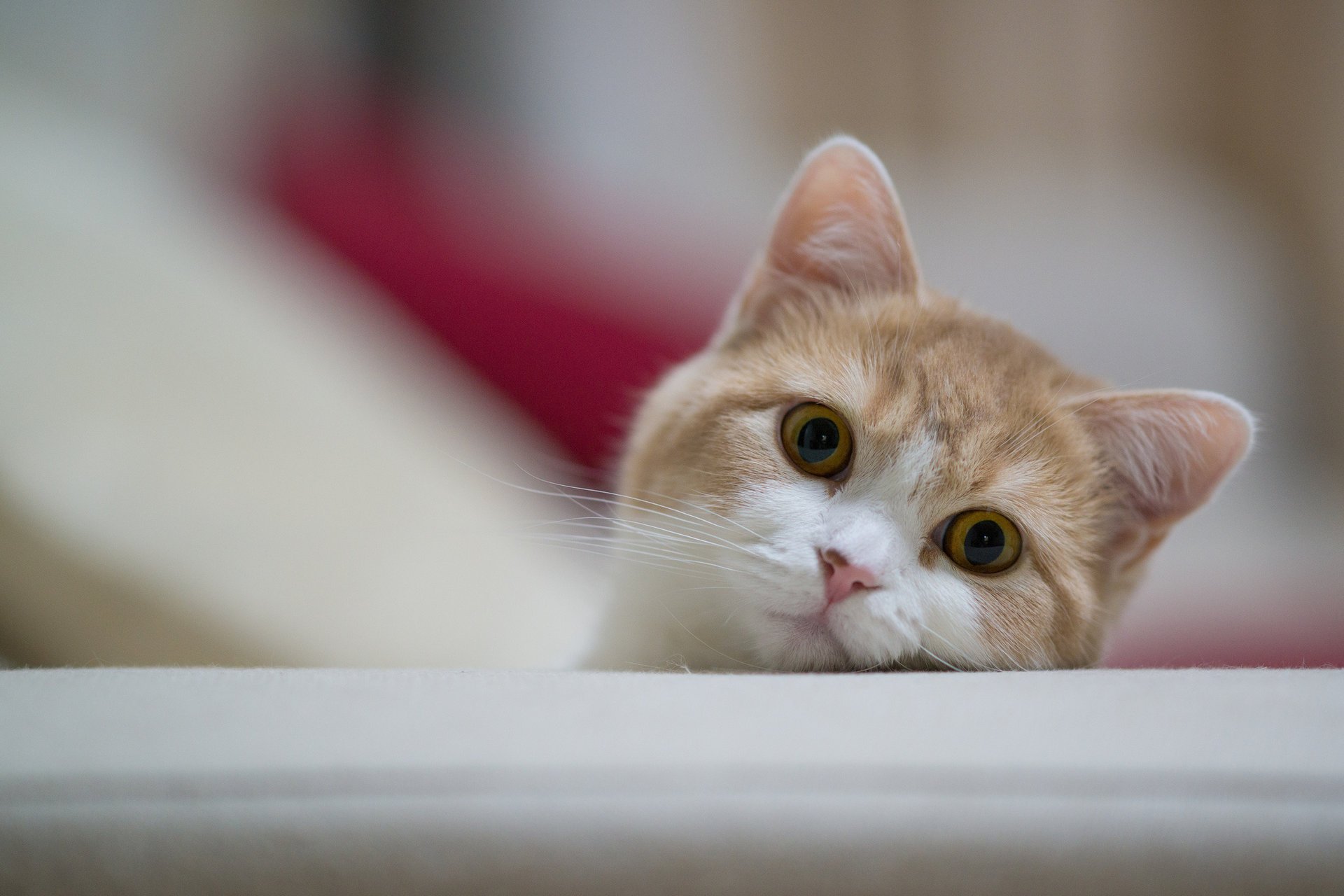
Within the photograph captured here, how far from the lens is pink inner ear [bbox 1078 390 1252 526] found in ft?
3.36

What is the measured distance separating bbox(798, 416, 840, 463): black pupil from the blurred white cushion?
0.40 meters

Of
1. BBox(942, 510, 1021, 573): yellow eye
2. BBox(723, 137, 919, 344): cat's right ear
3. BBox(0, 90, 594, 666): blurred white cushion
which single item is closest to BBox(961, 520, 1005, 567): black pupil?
BBox(942, 510, 1021, 573): yellow eye

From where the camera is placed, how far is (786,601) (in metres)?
0.91

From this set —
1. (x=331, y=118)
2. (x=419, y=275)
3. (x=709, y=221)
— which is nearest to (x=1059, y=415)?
(x=419, y=275)

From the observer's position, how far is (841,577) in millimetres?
881

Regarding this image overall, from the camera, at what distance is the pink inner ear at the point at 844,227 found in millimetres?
1135

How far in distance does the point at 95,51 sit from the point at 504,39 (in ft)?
4.85

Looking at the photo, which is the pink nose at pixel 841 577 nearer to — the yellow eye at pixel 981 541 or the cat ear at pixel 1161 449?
the yellow eye at pixel 981 541

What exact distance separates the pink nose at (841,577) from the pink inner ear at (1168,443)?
0.38m

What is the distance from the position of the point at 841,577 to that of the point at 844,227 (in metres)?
0.52

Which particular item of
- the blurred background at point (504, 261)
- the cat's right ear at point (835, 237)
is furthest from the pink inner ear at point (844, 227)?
the blurred background at point (504, 261)

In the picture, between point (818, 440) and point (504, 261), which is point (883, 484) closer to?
point (818, 440)

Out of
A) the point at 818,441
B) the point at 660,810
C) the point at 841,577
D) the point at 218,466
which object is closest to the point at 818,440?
the point at 818,441

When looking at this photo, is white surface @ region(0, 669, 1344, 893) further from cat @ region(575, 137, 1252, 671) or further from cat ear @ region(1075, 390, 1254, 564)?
cat ear @ region(1075, 390, 1254, 564)
